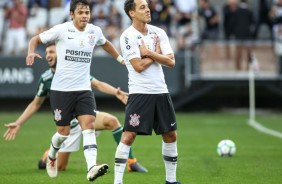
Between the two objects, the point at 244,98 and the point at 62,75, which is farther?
the point at 244,98

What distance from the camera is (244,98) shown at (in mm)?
27500

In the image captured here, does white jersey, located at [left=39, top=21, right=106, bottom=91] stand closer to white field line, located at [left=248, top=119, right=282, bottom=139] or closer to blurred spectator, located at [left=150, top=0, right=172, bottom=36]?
white field line, located at [left=248, top=119, right=282, bottom=139]

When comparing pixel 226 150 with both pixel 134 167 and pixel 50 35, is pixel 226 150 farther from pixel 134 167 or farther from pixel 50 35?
pixel 50 35

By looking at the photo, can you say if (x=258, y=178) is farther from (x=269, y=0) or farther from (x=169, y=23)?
(x=269, y=0)

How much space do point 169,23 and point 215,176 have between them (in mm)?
14623

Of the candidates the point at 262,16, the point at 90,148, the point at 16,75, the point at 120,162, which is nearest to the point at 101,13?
the point at 16,75

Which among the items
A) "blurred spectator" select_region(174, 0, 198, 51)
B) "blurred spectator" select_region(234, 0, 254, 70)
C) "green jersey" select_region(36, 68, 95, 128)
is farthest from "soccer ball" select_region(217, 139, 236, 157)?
"blurred spectator" select_region(174, 0, 198, 51)

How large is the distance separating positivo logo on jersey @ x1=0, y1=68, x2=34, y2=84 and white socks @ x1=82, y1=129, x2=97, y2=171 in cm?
1554

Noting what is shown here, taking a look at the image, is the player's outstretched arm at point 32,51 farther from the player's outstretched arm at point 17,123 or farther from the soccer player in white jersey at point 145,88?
the player's outstretched arm at point 17,123

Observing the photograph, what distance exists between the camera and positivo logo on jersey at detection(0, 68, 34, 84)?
25.4 meters

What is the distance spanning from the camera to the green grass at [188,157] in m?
10.9

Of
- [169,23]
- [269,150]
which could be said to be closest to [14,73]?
[169,23]

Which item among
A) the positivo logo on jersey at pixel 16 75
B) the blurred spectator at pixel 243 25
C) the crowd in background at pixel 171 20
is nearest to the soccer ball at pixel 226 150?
the blurred spectator at pixel 243 25

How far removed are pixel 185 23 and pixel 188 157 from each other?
12.3 meters
